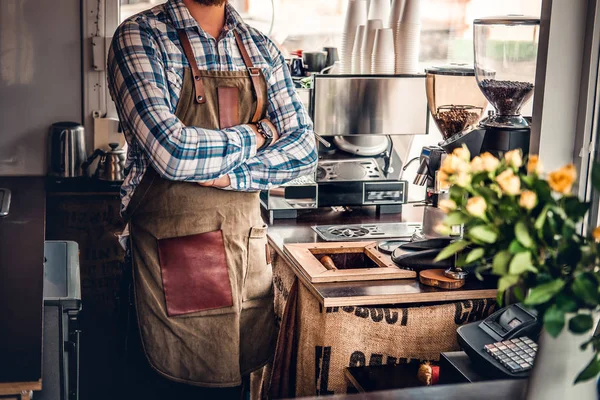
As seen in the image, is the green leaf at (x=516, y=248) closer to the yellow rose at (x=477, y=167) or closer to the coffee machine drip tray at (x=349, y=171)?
the yellow rose at (x=477, y=167)

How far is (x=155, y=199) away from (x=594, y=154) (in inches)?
52.3

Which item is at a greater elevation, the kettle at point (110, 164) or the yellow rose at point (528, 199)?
the yellow rose at point (528, 199)

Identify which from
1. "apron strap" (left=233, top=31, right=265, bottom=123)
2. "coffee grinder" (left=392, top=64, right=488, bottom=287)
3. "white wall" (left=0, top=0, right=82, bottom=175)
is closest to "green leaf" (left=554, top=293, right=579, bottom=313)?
"coffee grinder" (left=392, top=64, right=488, bottom=287)

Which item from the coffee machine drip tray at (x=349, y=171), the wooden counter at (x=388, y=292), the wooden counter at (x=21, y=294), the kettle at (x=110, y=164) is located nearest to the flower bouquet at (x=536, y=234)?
the wooden counter at (x=21, y=294)

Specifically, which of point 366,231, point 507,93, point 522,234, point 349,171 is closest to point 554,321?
point 522,234

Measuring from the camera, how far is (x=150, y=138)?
2473 mm

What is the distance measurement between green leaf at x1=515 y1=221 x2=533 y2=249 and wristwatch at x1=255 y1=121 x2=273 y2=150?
1629 millimetres

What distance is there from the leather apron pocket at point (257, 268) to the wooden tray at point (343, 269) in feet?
0.34

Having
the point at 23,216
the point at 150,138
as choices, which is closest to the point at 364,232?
the point at 150,138

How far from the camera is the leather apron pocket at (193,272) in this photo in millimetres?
2598

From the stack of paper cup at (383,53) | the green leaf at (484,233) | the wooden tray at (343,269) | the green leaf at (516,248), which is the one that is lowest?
the wooden tray at (343,269)

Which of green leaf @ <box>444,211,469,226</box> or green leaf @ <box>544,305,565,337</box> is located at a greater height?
green leaf @ <box>444,211,469,226</box>

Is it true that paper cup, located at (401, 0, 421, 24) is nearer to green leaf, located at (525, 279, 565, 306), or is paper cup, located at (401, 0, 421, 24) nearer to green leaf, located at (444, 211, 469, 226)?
green leaf, located at (444, 211, 469, 226)

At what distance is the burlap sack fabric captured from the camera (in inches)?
95.9
